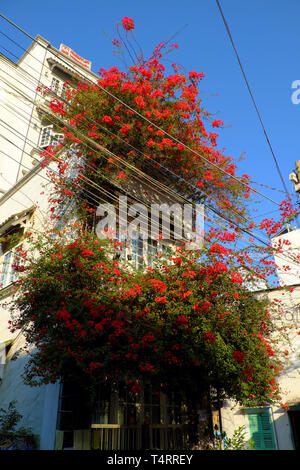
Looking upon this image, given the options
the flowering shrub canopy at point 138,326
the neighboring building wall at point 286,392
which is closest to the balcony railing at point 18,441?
the flowering shrub canopy at point 138,326

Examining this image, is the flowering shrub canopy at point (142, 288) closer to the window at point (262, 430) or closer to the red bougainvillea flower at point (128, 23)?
the red bougainvillea flower at point (128, 23)

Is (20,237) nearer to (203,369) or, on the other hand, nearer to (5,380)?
(5,380)

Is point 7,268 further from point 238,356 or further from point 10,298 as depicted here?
point 238,356

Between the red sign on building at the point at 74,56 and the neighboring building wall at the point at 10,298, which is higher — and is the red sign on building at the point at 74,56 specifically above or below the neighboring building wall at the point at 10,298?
above

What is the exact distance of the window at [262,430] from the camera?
12.3 meters

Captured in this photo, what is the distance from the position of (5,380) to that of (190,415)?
18.3 ft

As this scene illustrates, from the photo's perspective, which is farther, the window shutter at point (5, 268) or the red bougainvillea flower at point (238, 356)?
the window shutter at point (5, 268)

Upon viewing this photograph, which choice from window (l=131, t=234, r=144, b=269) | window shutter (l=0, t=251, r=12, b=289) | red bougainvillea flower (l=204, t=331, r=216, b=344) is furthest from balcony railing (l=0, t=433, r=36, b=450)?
window shutter (l=0, t=251, r=12, b=289)

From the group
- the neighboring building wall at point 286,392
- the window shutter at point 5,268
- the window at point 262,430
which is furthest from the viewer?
the window at point 262,430

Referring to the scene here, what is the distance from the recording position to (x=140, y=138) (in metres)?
10.7

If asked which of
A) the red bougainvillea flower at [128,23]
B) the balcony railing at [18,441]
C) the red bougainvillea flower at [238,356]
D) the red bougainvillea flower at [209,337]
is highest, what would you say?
the red bougainvillea flower at [128,23]

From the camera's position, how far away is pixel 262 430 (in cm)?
1252

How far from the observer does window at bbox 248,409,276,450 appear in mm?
12266
